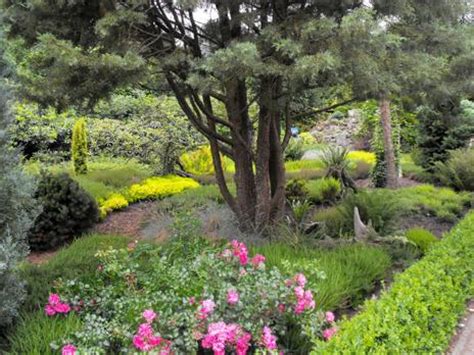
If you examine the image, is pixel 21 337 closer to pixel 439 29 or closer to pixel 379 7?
pixel 379 7

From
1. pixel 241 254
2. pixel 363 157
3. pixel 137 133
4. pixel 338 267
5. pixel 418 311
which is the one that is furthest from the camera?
pixel 363 157

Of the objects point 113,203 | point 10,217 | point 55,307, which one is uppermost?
point 10,217

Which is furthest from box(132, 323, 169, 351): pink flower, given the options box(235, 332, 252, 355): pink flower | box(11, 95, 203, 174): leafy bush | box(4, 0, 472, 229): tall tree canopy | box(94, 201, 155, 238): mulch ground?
box(11, 95, 203, 174): leafy bush

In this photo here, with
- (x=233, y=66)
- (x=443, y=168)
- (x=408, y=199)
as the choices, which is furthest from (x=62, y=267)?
(x=443, y=168)

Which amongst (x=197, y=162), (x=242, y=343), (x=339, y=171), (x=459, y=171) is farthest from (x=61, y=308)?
(x=459, y=171)

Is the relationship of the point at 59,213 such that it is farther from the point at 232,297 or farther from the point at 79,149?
the point at 79,149

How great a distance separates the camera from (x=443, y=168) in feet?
29.4

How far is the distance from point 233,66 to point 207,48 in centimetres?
182

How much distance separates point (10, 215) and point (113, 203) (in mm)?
4497

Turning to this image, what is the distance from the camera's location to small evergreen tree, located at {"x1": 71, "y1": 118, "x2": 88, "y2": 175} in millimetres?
9070

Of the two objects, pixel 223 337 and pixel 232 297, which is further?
pixel 232 297

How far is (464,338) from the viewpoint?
3.35 meters

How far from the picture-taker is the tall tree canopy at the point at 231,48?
334cm

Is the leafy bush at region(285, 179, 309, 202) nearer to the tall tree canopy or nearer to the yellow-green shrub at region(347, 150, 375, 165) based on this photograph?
the tall tree canopy
